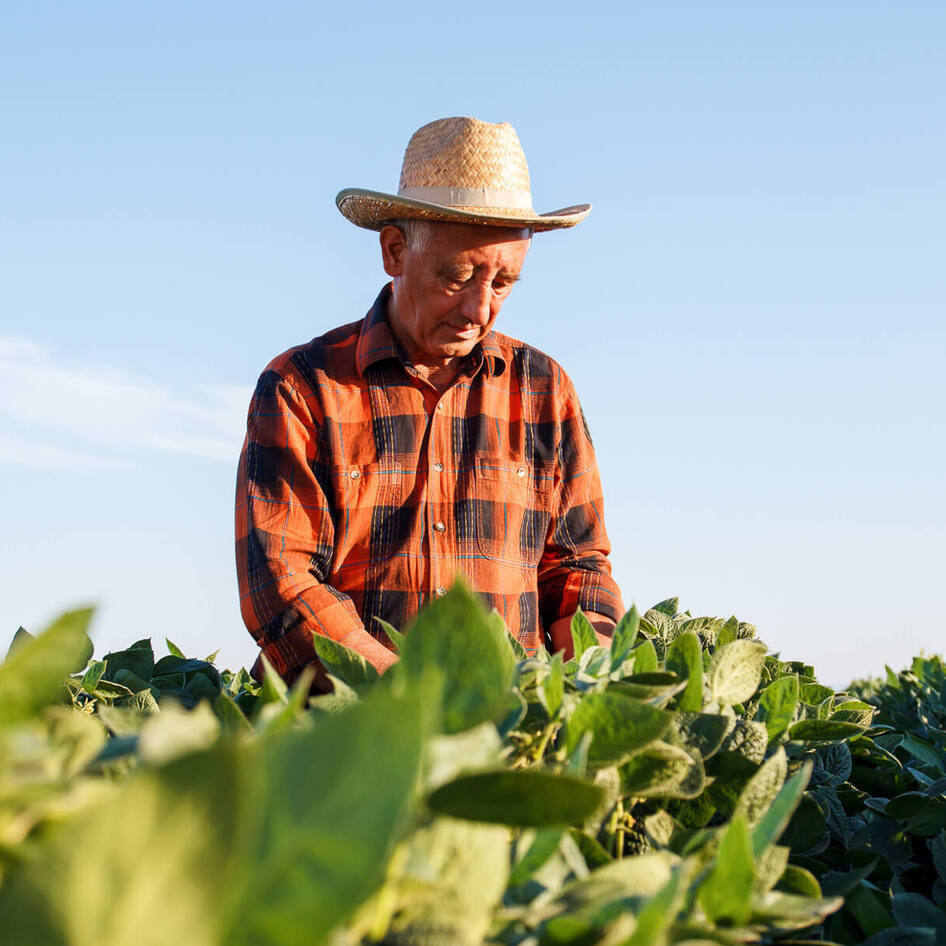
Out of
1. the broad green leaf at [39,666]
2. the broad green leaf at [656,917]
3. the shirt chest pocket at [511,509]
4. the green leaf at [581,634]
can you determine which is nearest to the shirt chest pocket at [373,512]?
the shirt chest pocket at [511,509]

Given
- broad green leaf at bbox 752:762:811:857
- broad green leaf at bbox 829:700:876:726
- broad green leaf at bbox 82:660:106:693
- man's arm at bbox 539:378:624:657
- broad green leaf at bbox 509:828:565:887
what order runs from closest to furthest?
broad green leaf at bbox 509:828:565:887 → broad green leaf at bbox 752:762:811:857 → broad green leaf at bbox 829:700:876:726 → broad green leaf at bbox 82:660:106:693 → man's arm at bbox 539:378:624:657

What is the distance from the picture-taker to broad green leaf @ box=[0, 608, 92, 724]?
757 millimetres

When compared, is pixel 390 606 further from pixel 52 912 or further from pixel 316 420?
pixel 52 912

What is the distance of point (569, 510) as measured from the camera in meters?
4.16

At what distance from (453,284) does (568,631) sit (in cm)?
129

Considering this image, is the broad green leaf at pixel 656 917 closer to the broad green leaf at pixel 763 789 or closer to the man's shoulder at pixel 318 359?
the broad green leaf at pixel 763 789

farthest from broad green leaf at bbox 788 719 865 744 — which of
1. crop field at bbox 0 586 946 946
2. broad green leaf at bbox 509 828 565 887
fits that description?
broad green leaf at bbox 509 828 565 887

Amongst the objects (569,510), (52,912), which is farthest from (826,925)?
(569,510)

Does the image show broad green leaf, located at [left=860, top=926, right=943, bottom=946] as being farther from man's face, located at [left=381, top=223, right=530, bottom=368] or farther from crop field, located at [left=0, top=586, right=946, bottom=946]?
man's face, located at [left=381, top=223, right=530, bottom=368]

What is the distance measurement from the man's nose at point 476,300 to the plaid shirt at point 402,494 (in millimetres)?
322

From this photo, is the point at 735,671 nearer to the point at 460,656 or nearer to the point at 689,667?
the point at 689,667

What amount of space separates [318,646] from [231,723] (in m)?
0.23

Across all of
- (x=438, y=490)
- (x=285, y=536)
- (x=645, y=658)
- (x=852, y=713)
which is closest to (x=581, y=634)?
(x=645, y=658)

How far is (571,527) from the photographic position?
13.7ft
